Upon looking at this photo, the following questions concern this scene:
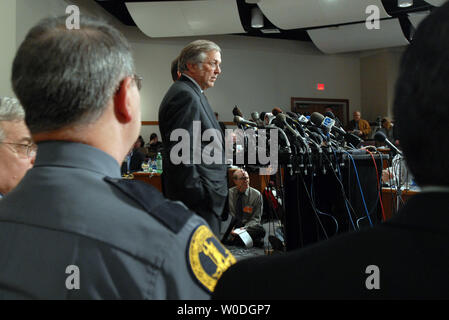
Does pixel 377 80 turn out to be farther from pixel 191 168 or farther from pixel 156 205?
pixel 156 205

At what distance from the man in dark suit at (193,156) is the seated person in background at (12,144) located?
746 mm

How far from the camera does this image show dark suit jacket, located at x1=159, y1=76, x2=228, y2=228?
1.99 meters

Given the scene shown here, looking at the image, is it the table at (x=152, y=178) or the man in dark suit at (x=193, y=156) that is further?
the table at (x=152, y=178)

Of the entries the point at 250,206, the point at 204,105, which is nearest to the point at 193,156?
the point at 204,105

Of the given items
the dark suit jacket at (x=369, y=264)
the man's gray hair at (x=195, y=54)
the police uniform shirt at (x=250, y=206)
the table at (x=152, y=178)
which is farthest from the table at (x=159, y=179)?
the dark suit jacket at (x=369, y=264)

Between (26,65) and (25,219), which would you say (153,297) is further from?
(26,65)

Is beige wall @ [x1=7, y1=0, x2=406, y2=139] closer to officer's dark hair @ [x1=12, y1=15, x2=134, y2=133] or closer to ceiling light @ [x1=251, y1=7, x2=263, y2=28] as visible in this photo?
ceiling light @ [x1=251, y1=7, x2=263, y2=28]

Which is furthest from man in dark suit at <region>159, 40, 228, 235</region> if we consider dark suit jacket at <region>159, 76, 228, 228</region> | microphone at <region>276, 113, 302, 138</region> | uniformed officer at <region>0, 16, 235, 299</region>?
uniformed officer at <region>0, 16, 235, 299</region>

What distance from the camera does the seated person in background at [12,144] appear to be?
1.36m

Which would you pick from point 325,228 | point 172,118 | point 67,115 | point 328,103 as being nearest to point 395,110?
point 67,115

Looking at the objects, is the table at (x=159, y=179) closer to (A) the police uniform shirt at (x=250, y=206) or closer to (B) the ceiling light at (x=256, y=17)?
(A) the police uniform shirt at (x=250, y=206)

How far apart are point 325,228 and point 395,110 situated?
7.44 ft

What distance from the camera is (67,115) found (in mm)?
653

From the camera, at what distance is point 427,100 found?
39 centimetres
